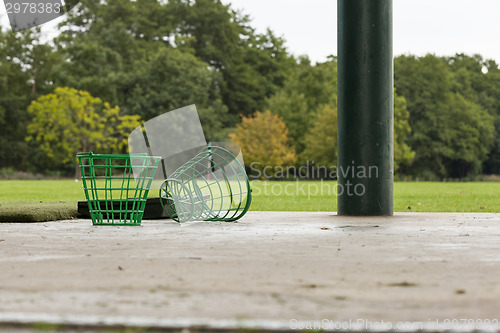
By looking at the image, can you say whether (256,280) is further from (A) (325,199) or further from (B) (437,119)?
(B) (437,119)

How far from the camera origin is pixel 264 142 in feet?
174

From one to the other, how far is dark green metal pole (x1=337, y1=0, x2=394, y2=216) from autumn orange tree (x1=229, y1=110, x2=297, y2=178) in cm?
4266

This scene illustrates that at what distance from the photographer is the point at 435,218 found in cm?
823

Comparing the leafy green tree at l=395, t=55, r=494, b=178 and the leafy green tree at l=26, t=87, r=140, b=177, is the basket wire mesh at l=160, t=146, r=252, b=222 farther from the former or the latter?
the leafy green tree at l=395, t=55, r=494, b=178

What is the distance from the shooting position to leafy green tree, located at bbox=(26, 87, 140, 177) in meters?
48.3

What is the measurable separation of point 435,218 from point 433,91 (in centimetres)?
5348

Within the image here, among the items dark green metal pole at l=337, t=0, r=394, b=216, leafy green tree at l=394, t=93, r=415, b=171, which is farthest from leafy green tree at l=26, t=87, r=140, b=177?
dark green metal pole at l=337, t=0, r=394, b=216

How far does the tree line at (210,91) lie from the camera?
169 ft

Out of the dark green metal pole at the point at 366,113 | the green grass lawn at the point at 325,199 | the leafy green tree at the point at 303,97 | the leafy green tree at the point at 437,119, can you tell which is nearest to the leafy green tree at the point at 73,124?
the leafy green tree at the point at 303,97

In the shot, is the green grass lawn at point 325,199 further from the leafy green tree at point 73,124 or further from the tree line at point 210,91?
the tree line at point 210,91

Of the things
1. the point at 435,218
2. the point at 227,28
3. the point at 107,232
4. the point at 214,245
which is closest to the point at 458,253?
the point at 214,245

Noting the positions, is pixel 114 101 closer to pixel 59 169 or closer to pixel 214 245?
pixel 59 169

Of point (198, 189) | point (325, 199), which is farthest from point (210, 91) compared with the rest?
point (198, 189)

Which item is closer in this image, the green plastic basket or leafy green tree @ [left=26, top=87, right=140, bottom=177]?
the green plastic basket
